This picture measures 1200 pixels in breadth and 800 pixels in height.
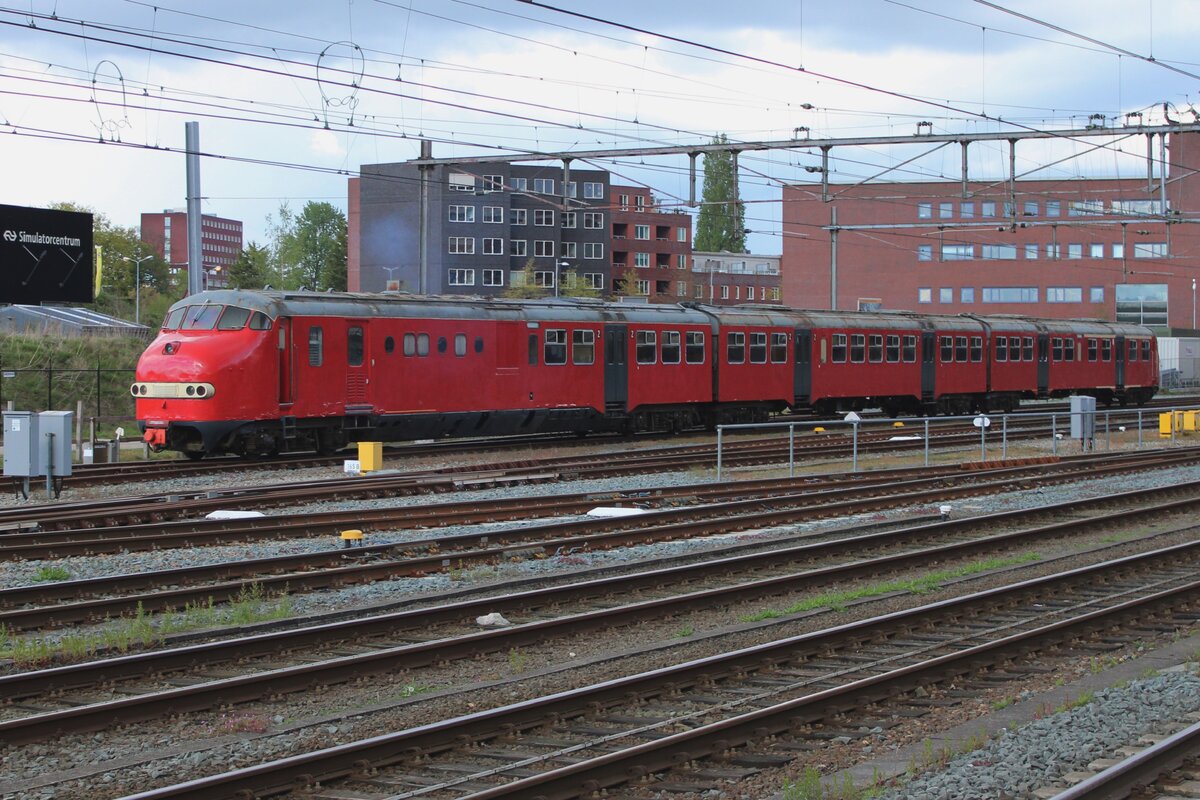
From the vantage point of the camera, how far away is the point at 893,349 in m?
41.2

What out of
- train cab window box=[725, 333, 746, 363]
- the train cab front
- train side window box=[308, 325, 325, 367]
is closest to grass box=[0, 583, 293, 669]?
the train cab front

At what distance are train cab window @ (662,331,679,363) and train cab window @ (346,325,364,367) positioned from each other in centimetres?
947

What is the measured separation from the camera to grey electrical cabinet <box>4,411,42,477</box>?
19547 millimetres

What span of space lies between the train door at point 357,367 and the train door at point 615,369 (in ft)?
23.7

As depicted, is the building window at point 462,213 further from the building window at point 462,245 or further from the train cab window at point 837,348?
the train cab window at point 837,348

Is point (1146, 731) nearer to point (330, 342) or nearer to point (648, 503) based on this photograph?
point (648, 503)

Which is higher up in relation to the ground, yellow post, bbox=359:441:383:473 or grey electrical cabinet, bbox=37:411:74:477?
grey electrical cabinet, bbox=37:411:74:477

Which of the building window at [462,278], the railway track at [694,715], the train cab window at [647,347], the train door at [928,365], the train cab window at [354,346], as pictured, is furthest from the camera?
the building window at [462,278]

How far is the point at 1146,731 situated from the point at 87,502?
16.4 meters

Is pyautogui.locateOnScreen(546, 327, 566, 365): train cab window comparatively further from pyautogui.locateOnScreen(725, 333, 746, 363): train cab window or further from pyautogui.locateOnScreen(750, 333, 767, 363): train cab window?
pyautogui.locateOnScreen(750, 333, 767, 363): train cab window

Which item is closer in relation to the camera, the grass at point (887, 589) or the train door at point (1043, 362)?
the grass at point (887, 589)

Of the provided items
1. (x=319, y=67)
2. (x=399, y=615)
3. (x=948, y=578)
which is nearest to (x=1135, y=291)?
(x=319, y=67)

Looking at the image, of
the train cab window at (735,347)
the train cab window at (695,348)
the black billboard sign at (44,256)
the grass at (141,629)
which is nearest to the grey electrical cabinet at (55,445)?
the grass at (141,629)

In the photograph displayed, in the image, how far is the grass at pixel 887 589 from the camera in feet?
42.1
